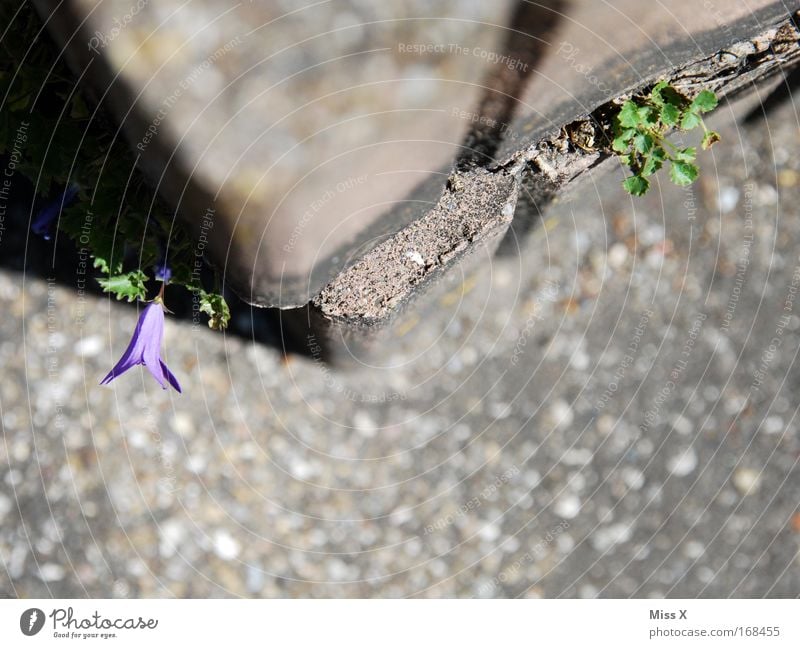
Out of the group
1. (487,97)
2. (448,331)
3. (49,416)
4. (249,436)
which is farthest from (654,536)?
(49,416)

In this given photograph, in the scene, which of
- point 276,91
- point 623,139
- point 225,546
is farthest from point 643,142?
point 225,546

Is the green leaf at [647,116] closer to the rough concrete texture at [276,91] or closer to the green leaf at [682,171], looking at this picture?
the green leaf at [682,171]

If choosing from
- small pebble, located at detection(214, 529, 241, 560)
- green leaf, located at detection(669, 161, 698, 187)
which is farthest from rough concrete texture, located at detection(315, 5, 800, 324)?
small pebble, located at detection(214, 529, 241, 560)

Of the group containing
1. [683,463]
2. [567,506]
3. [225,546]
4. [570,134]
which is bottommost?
[225,546]

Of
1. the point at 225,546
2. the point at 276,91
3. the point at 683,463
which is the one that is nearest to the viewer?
the point at 276,91

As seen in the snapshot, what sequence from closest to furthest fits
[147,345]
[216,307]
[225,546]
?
[147,345] → [216,307] → [225,546]

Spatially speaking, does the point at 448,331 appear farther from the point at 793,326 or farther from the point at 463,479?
the point at 793,326

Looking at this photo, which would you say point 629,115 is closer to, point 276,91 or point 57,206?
point 276,91
